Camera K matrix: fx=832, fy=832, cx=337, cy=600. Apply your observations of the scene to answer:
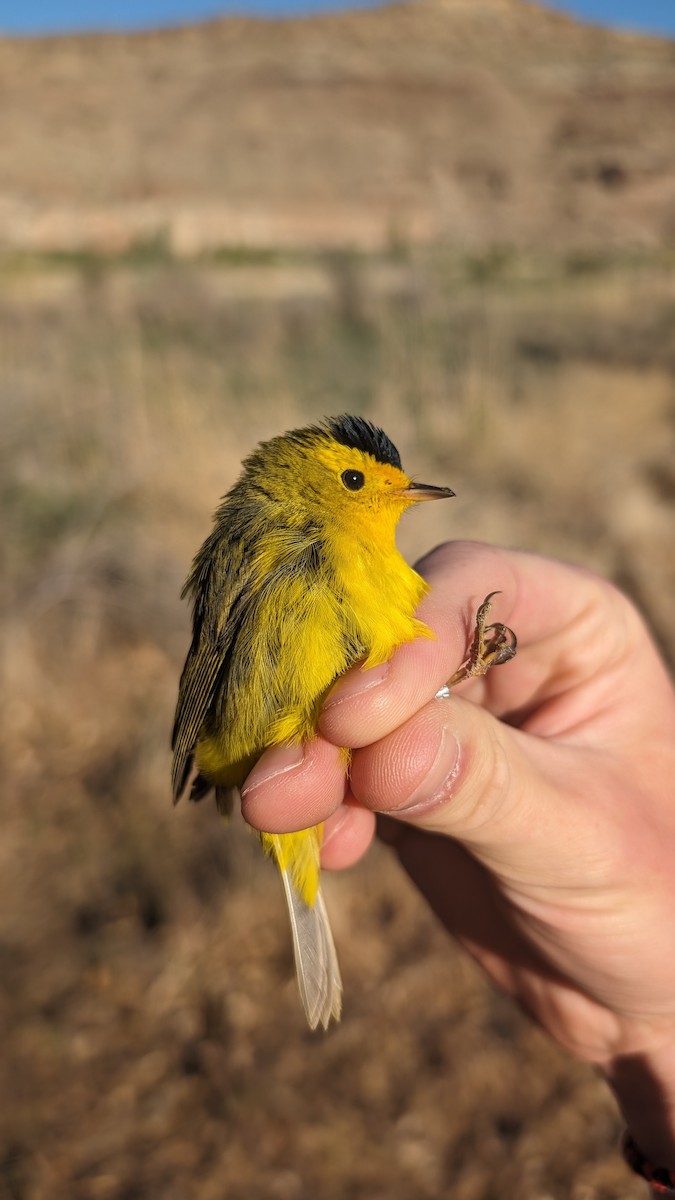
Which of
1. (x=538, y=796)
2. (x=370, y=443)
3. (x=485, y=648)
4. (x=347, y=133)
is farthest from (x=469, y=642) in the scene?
(x=347, y=133)

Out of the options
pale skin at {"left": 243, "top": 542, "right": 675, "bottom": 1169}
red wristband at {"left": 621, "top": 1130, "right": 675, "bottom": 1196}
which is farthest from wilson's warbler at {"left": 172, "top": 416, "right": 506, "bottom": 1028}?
red wristband at {"left": 621, "top": 1130, "right": 675, "bottom": 1196}

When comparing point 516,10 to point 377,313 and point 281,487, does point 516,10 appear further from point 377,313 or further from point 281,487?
point 281,487

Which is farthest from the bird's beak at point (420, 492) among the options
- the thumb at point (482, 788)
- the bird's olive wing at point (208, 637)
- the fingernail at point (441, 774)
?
the fingernail at point (441, 774)

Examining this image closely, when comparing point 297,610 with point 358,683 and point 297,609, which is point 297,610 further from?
point 358,683

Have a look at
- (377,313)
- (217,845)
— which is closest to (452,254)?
(377,313)

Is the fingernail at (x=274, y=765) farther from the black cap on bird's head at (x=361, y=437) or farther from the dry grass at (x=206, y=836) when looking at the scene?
the dry grass at (x=206, y=836)

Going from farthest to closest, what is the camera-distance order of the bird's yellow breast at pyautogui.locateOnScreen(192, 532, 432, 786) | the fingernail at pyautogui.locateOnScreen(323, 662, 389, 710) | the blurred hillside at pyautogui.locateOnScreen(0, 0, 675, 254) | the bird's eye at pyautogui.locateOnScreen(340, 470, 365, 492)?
the blurred hillside at pyautogui.locateOnScreen(0, 0, 675, 254) < the bird's eye at pyautogui.locateOnScreen(340, 470, 365, 492) < the bird's yellow breast at pyautogui.locateOnScreen(192, 532, 432, 786) < the fingernail at pyautogui.locateOnScreen(323, 662, 389, 710)

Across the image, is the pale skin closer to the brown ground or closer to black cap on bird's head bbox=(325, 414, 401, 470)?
black cap on bird's head bbox=(325, 414, 401, 470)
